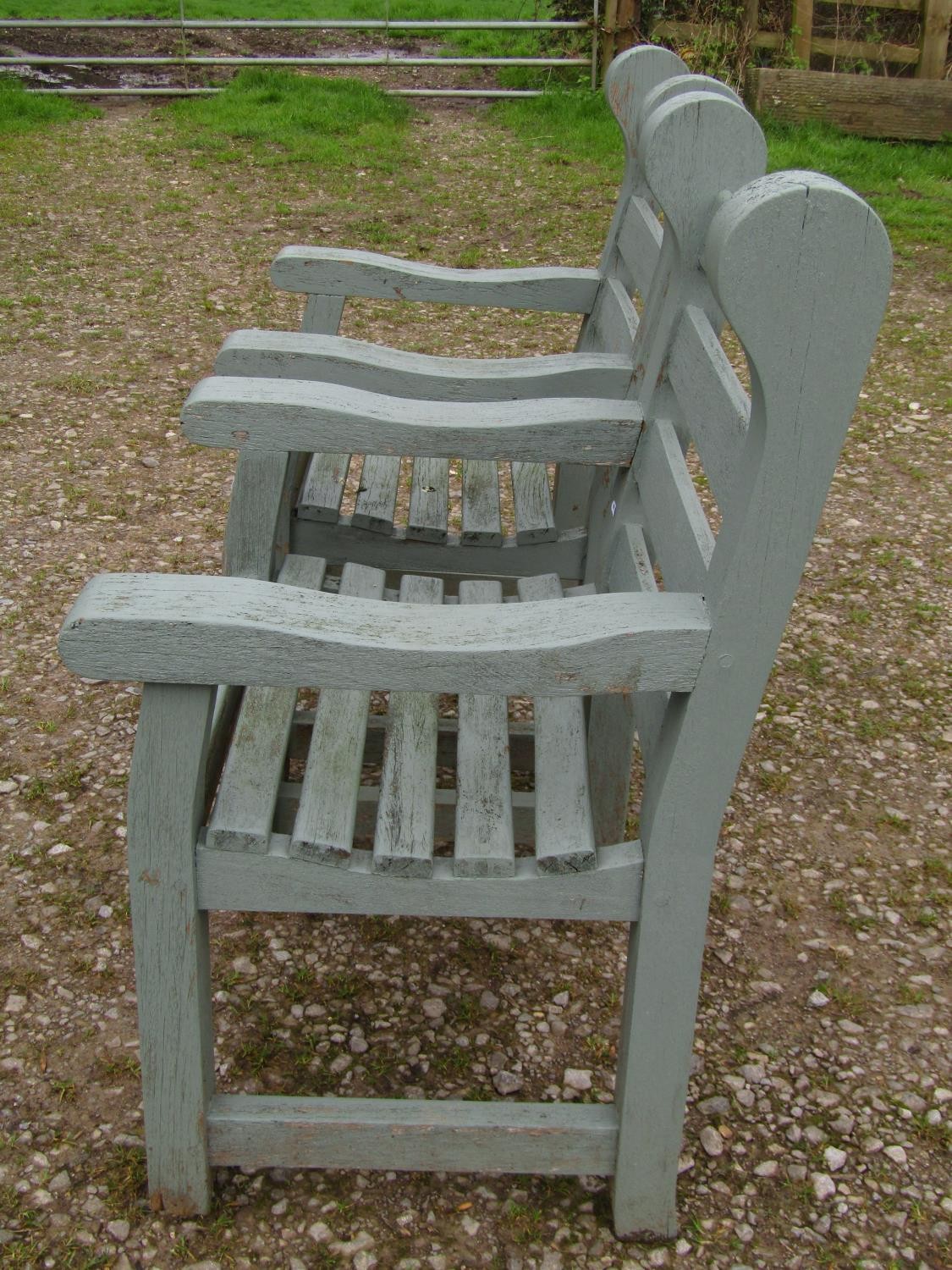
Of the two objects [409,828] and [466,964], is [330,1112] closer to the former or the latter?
[409,828]

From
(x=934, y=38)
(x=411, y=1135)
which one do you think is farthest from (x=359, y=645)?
(x=934, y=38)

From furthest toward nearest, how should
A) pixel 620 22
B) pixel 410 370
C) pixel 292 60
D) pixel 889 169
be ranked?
pixel 292 60
pixel 620 22
pixel 889 169
pixel 410 370

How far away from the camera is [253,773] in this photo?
1.87 m

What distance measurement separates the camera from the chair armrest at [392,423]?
2.02 meters

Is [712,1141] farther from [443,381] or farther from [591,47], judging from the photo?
[591,47]

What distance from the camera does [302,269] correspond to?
269 centimetres

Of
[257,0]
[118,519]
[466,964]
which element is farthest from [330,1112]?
[257,0]

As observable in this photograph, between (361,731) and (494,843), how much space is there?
0.38m

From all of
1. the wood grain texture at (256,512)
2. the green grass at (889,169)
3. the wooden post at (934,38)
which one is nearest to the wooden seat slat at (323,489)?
the wood grain texture at (256,512)

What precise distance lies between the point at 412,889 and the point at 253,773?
31 cm

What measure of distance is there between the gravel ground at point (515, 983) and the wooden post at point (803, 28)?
18.0 ft

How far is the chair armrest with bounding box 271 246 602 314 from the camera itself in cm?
269

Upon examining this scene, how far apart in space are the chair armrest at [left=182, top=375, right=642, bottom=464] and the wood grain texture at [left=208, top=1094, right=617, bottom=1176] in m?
0.98

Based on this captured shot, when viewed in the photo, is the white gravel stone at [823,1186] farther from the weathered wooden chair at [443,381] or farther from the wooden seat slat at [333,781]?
the weathered wooden chair at [443,381]
